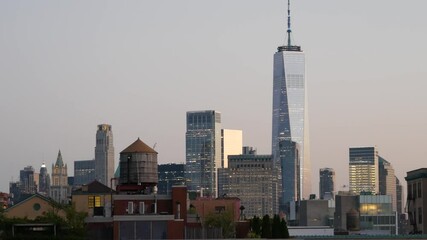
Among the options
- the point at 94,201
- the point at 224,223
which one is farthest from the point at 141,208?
the point at 94,201

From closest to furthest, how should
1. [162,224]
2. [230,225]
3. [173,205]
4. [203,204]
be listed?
[162,224] < [173,205] < [230,225] < [203,204]

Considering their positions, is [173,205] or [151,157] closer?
[173,205]

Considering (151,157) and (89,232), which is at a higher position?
(151,157)

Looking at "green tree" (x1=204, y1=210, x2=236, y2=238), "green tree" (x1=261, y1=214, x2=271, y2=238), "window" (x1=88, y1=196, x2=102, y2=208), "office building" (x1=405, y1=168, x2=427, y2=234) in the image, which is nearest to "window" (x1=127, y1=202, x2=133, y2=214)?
"green tree" (x1=261, y1=214, x2=271, y2=238)

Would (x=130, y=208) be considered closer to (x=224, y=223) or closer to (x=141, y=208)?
(x=141, y=208)

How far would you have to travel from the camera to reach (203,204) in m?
179

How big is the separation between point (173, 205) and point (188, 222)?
5.97 m

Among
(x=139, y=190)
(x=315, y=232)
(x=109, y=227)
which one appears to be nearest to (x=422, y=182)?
(x=315, y=232)

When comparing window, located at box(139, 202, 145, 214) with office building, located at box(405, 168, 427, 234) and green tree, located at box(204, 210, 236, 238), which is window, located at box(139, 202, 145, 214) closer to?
green tree, located at box(204, 210, 236, 238)

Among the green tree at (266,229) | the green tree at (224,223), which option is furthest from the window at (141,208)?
the green tree at (224,223)

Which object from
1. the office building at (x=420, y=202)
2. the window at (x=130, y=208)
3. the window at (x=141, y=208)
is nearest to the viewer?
→ the window at (x=141, y=208)

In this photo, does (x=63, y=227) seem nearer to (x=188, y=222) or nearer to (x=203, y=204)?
(x=188, y=222)

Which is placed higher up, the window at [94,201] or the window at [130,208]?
the window at [94,201]

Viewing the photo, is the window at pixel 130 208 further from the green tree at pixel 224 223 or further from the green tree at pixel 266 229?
the green tree at pixel 224 223
